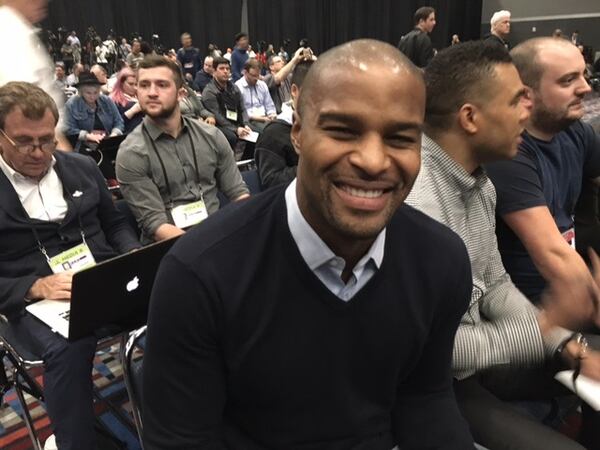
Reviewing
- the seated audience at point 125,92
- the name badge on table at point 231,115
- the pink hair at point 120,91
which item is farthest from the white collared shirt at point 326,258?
the pink hair at point 120,91

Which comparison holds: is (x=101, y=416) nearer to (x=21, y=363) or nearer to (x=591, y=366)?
(x=21, y=363)

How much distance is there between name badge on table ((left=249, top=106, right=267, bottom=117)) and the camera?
6117 millimetres

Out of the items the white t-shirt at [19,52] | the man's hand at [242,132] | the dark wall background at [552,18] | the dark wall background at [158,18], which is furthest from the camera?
the dark wall background at [158,18]

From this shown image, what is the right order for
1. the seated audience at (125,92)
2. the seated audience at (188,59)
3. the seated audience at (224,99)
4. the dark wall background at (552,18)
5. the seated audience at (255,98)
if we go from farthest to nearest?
1. the dark wall background at (552,18)
2. the seated audience at (188,59)
3. the seated audience at (255,98)
4. the seated audience at (125,92)
5. the seated audience at (224,99)

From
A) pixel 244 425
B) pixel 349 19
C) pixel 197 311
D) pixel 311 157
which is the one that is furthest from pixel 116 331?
pixel 349 19

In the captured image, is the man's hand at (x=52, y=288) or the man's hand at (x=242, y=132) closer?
Result: the man's hand at (x=52, y=288)

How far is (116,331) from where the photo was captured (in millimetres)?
1678

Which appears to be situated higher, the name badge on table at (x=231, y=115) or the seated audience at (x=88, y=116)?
the seated audience at (x=88, y=116)

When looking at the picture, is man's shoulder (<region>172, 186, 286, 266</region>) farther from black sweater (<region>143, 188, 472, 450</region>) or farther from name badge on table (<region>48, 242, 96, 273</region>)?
name badge on table (<region>48, 242, 96, 273</region>)

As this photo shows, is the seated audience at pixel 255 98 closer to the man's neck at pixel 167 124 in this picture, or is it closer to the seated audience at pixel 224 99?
the seated audience at pixel 224 99

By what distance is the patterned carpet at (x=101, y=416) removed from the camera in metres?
2.05

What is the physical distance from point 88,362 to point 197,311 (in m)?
1.09

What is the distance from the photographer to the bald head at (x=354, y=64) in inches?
33.9

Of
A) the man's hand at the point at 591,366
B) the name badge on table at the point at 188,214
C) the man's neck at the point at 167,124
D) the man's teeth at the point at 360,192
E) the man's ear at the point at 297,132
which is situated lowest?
the name badge on table at the point at 188,214
